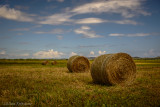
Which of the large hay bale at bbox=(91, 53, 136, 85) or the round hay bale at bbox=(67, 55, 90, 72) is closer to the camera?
the large hay bale at bbox=(91, 53, 136, 85)

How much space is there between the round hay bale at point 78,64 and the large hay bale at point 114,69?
6.86 metres

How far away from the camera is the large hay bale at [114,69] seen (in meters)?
9.30

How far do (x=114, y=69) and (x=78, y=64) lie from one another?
8.07 meters

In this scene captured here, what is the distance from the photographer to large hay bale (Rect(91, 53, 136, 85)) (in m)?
9.30

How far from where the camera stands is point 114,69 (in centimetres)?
957

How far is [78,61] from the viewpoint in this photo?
17484 millimetres

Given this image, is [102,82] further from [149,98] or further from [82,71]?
[82,71]

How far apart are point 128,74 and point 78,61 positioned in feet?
26.5

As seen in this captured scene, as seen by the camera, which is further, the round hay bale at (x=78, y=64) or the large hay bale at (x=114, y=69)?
the round hay bale at (x=78, y=64)

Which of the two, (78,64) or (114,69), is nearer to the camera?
(114,69)

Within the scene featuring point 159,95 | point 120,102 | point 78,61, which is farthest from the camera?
point 78,61

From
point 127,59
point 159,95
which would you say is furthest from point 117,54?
point 159,95

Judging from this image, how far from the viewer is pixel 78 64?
17.3 metres

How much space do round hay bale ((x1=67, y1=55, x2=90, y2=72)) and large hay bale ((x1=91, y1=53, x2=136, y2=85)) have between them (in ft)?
22.5
